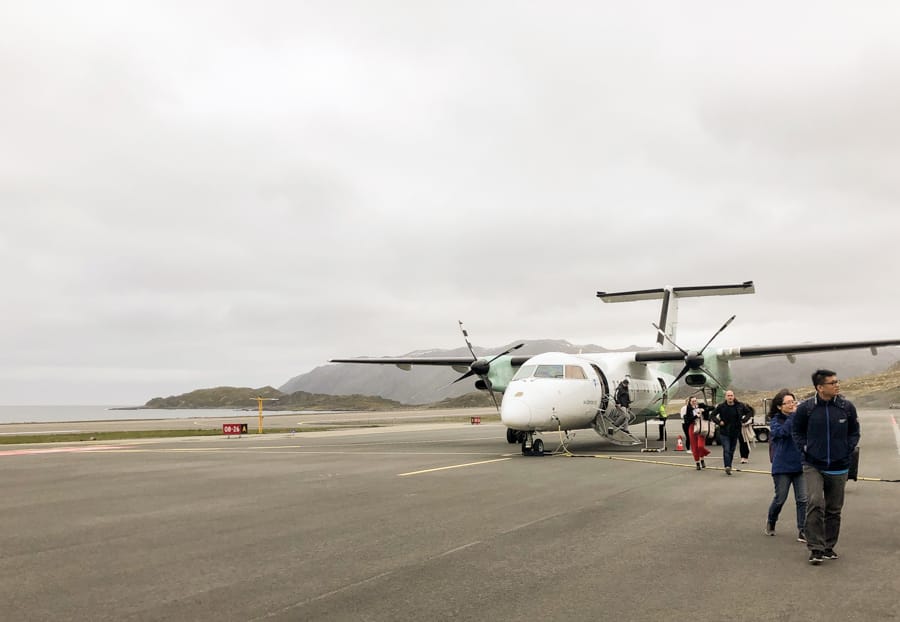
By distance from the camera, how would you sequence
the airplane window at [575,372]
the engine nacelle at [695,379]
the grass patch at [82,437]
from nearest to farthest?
the airplane window at [575,372] < the engine nacelle at [695,379] < the grass patch at [82,437]

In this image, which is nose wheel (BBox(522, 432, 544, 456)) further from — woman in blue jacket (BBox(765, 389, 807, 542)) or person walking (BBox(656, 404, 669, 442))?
woman in blue jacket (BBox(765, 389, 807, 542))

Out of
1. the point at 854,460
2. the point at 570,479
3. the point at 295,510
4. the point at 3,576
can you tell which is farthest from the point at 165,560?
the point at 570,479

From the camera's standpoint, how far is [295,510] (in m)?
10.3

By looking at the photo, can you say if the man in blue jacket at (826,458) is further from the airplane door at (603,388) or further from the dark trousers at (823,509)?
the airplane door at (603,388)

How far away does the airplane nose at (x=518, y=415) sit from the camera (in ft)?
61.2

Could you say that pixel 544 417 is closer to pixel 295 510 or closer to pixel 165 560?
pixel 295 510

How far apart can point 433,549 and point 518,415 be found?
37.0 ft

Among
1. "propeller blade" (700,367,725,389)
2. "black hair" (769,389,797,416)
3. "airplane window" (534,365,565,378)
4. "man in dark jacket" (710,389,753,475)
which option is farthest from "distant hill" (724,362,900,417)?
"black hair" (769,389,797,416)

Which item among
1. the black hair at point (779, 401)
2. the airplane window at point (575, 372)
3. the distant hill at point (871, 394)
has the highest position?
the airplane window at point (575, 372)

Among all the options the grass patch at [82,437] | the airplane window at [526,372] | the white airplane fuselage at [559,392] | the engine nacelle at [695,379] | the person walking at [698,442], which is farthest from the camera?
the grass patch at [82,437]

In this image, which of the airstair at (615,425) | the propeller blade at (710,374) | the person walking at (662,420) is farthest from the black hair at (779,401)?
the propeller blade at (710,374)

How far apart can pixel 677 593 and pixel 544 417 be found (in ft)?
43.7

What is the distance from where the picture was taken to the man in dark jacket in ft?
43.5

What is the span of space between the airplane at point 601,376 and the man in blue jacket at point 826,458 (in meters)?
11.7
